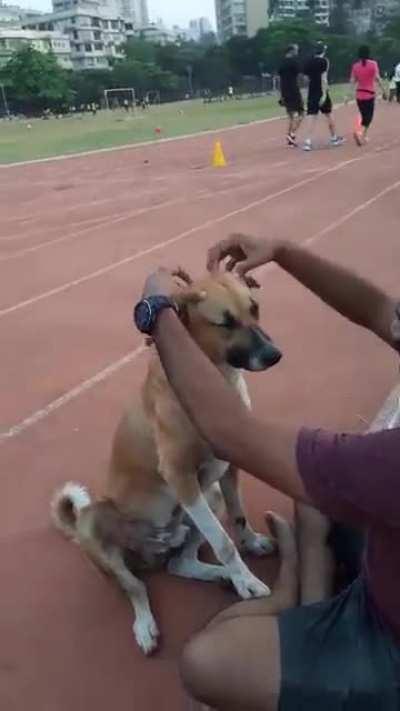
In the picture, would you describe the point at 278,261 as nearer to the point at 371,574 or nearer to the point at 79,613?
the point at 371,574

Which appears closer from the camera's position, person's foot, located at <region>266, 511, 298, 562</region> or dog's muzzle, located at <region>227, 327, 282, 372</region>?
dog's muzzle, located at <region>227, 327, 282, 372</region>

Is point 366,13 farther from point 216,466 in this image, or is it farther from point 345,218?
point 216,466

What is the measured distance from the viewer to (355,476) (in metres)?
1.69

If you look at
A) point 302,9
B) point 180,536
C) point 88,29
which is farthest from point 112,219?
point 302,9

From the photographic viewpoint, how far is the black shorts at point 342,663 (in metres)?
2.01

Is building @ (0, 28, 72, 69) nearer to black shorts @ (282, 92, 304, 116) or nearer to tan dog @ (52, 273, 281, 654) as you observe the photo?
black shorts @ (282, 92, 304, 116)

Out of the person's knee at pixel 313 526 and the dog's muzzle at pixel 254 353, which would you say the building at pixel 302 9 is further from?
the person's knee at pixel 313 526

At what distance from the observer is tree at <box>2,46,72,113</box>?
70.4 m

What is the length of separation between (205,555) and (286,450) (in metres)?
1.71

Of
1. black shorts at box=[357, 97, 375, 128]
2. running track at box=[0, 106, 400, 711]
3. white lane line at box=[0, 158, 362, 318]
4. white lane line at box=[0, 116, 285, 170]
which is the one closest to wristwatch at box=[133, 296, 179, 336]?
running track at box=[0, 106, 400, 711]

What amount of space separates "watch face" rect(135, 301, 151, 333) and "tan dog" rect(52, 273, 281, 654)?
1.37ft

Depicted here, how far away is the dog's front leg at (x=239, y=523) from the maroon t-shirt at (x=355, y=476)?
4.43 feet

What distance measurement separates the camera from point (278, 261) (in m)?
2.85

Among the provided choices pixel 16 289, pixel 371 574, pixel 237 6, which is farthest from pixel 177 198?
pixel 237 6
